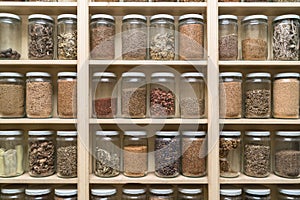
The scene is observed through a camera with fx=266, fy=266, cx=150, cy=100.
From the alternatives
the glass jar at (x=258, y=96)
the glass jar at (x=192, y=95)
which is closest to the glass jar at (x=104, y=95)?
the glass jar at (x=192, y=95)

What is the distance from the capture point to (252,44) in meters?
1.12

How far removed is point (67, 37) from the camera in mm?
1123

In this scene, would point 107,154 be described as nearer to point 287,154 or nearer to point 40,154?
point 40,154

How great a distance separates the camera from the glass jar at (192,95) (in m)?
1.12

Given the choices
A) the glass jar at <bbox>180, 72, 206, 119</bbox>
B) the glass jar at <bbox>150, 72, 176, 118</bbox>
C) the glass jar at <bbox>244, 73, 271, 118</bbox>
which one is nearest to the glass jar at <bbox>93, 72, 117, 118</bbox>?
the glass jar at <bbox>150, 72, 176, 118</bbox>

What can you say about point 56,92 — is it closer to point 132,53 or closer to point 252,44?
point 132,53

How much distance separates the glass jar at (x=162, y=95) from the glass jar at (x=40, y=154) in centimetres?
46

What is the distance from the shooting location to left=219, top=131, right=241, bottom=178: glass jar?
3.71 feet

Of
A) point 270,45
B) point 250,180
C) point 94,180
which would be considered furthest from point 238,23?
point 94,180

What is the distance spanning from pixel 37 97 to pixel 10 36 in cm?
31

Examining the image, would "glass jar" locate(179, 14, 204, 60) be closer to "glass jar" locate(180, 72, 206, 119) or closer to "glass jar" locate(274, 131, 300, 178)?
"glass jar" locate(180, 72, 206, 119)

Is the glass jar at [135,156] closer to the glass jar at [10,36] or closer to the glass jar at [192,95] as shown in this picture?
the glass jar at [192,95]

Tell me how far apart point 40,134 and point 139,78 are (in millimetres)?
483

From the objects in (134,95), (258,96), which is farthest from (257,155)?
(134,95)
